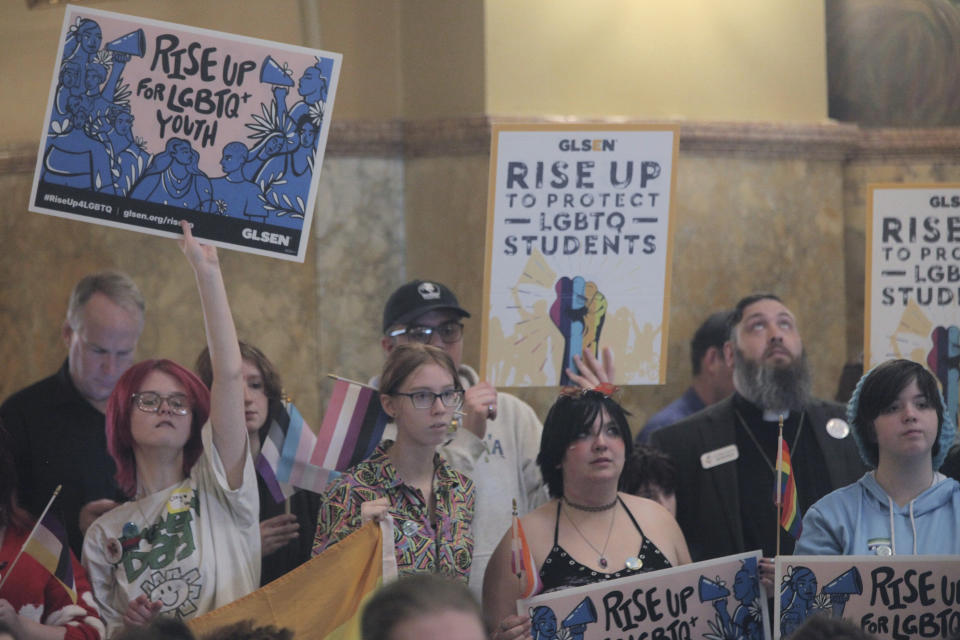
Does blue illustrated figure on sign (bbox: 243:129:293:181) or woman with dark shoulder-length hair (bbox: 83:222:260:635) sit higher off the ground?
blue illustrated figure on sign (bbox: 243:129:293:181)

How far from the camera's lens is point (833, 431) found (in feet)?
16.5

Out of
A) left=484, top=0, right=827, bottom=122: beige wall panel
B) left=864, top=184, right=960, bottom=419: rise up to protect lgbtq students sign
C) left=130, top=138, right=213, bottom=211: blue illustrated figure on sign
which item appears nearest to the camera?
left=130, top=138, right=213, bottom=211: blue illustrated figure on sign

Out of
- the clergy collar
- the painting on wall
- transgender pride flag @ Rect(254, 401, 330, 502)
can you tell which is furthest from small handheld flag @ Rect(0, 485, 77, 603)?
the painting on wall

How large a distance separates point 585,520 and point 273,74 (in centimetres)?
170

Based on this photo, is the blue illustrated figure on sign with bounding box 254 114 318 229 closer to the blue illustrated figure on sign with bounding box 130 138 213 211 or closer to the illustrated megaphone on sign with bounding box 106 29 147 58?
the blue illustrated figure on sign with bounding box 130 138 213 211

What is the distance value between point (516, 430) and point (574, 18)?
9.00 ft

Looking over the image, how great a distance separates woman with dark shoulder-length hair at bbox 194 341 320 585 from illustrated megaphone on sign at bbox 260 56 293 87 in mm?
875

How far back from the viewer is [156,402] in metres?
4.01

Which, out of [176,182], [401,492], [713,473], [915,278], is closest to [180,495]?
[401,492]

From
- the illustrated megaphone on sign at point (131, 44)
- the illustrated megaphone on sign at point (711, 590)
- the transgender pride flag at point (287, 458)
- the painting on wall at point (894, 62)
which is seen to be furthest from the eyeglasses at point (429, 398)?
the painting on wall at point (894, 62)

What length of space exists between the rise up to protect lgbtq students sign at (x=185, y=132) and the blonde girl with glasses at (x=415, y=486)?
62 cm

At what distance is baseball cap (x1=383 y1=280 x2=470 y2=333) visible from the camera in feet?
16.0

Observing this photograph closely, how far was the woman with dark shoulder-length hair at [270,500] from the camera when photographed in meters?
4.39

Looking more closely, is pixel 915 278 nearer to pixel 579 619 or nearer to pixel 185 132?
pixel 579 619
